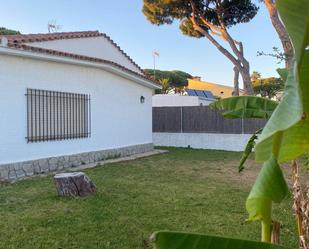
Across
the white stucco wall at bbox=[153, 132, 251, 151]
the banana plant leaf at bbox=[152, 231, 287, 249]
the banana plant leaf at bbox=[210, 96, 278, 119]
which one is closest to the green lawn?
the banana plant leaf at bbox=[210, 96, 278, 119]

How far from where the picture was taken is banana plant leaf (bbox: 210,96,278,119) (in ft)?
12.5

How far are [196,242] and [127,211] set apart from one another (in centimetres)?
609

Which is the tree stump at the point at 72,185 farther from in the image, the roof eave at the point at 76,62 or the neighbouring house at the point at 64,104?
the roof eave at the point at 76,62

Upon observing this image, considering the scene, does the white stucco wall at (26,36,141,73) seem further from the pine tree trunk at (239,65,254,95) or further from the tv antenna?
the tv antenna

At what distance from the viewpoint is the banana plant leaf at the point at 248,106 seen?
380cm

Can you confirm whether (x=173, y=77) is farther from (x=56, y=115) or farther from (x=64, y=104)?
(x=56, y=115)

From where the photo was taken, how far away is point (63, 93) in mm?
13148

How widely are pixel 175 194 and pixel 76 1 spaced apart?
13.3 meters

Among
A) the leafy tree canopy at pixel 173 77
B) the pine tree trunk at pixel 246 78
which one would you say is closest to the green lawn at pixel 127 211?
the pine tree trunk at pixel 246 78

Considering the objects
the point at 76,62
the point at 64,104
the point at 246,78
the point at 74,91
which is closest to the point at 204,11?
the point at 246,78

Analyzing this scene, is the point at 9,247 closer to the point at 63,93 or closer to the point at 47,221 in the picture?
the point at 47,221

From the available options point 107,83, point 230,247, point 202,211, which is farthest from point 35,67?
point 230,247

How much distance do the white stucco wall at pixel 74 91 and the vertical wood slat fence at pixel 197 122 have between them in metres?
3.16

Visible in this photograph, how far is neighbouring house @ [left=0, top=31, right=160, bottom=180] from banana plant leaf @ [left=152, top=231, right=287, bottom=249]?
33.5 ft
